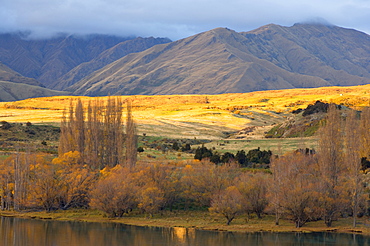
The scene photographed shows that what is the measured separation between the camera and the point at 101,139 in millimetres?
79062

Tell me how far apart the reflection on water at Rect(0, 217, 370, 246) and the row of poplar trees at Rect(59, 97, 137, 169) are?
1715 centimetres

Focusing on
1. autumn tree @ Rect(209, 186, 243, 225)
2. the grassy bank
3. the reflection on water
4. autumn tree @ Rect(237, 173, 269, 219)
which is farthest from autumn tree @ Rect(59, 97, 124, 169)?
autumn tree @ Rect(237, 173, 269, 219)

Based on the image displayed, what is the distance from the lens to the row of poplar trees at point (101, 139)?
7650 centimetres

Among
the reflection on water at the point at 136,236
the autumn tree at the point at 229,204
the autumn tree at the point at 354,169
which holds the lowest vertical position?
the reflection on water at the point at 136,236

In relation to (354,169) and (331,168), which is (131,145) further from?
(354,169)

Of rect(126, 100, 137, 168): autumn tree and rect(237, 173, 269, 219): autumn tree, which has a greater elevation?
rect(126, 100, 137, 168): autumn tree

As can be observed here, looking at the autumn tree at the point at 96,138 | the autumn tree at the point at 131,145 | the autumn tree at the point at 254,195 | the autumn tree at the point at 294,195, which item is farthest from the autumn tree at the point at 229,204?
the autumn tree at the point at 96,138

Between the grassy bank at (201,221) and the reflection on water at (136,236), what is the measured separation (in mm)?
1669

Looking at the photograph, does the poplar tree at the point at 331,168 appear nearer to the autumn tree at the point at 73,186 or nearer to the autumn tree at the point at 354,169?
the autumn tree at the point at 354,169

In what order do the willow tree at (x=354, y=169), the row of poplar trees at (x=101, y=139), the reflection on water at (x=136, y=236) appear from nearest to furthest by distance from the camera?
the reflection on water at (x=136, y=236) < the willow tree at (x=354, y=169) < the row of poplar trees at (x=101, y=139)

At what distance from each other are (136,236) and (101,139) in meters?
27.1

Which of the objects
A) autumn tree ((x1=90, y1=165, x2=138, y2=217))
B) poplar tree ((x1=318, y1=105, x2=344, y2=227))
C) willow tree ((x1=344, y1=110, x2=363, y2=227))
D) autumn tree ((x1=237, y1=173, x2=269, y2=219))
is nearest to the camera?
poplar tree ((x1=318, y1=105, x2=344, y2=227))

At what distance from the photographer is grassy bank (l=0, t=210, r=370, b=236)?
2314 inches

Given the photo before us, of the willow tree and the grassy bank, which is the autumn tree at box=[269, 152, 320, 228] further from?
the willow tree
